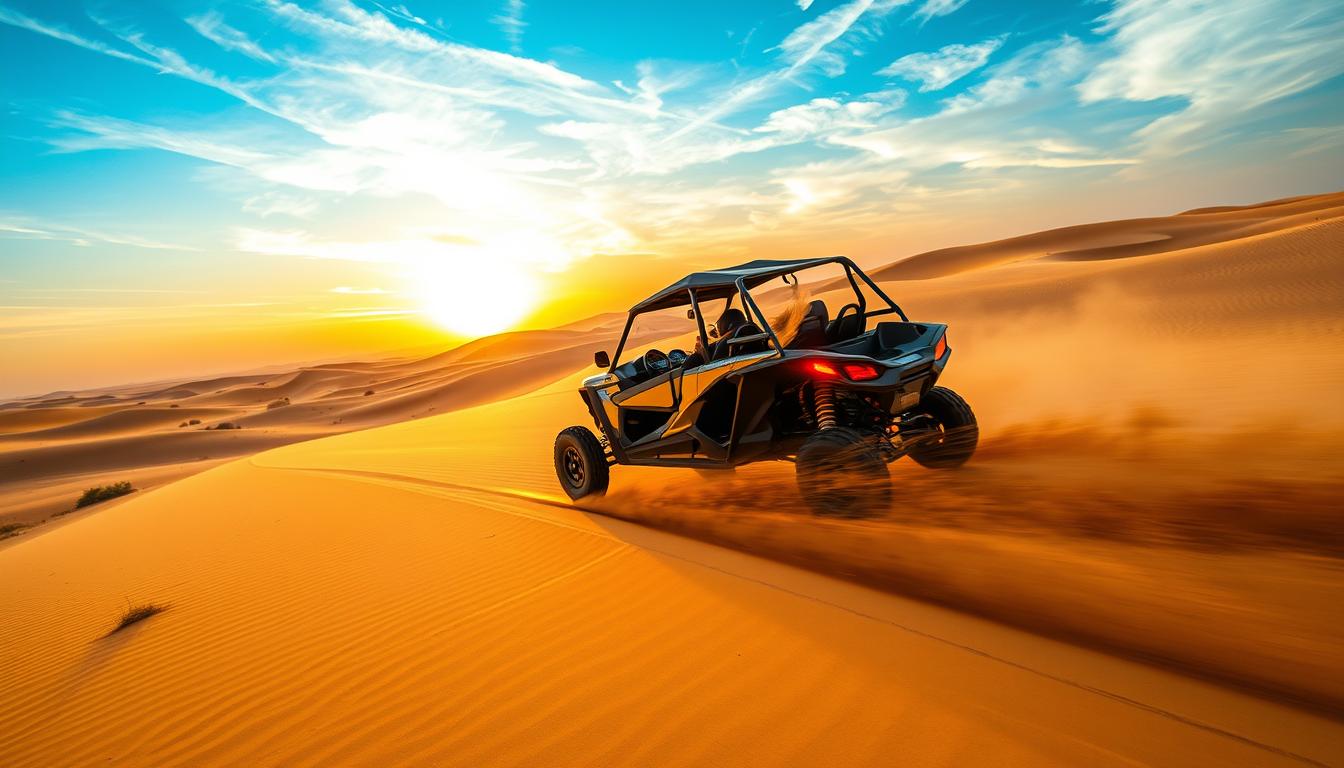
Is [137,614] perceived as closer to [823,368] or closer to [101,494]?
[823,368]

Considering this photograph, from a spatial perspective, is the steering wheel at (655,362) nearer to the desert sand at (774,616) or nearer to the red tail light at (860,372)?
the desert sand at (774,616)

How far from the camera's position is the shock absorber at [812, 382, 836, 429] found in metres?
4.14

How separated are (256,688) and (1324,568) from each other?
16.3ft

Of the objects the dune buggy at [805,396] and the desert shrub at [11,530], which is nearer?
the dune buggy at [805,396]

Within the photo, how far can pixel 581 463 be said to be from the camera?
6.23 m

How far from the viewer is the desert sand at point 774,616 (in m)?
2.23

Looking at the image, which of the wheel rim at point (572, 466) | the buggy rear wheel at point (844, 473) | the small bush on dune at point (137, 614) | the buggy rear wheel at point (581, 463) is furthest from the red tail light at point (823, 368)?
the small bush on dune at point (137, 614)

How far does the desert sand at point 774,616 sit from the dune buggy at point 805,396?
38 cm

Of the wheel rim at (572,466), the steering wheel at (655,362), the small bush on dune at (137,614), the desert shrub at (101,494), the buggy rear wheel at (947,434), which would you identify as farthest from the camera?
the desert shrub at (101,494)

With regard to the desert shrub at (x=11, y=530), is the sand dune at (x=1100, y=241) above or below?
above

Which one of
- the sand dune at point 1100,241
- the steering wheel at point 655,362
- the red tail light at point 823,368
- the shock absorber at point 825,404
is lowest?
the shock absorber at point 825,404

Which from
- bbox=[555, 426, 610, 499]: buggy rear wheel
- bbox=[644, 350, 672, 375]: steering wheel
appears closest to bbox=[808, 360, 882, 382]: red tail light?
bbox=[644, 350, 672, 375]: steering wheel

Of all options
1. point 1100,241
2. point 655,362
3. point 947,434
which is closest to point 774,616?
point 947,434

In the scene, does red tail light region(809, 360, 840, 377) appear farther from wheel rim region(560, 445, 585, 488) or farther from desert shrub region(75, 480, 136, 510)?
desert shrub region(75, 480, 136, 510)
